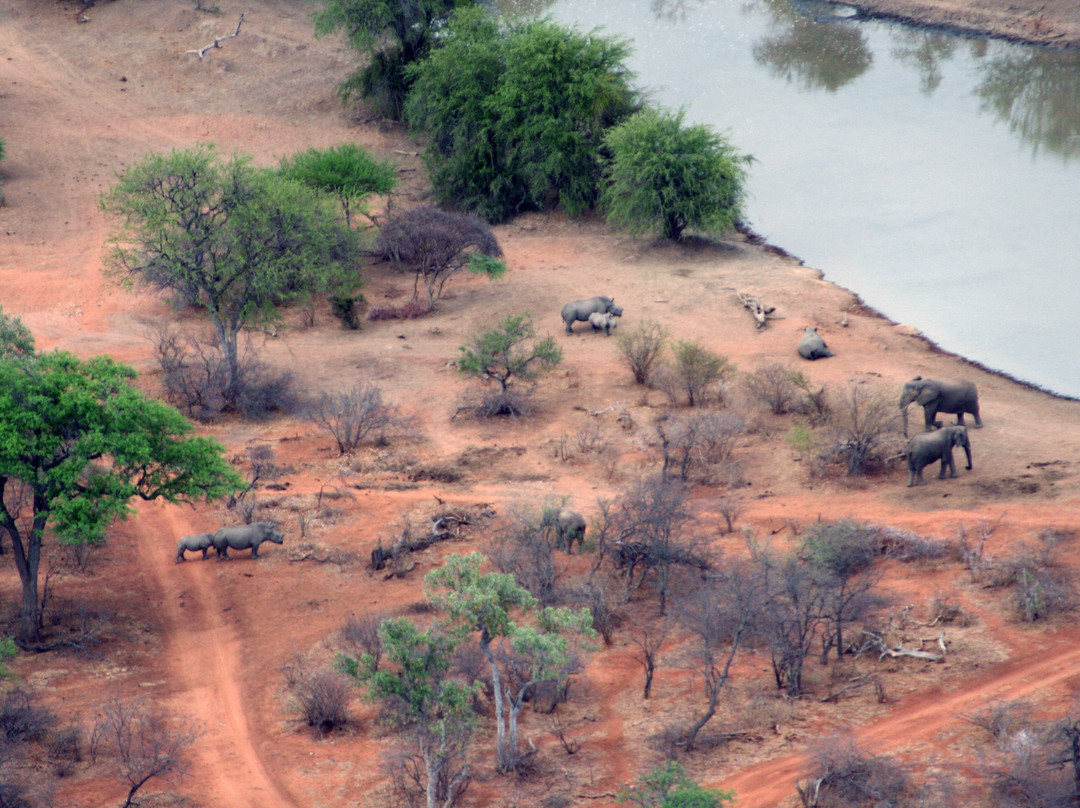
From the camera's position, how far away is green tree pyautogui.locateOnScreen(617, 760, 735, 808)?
39.3 feet

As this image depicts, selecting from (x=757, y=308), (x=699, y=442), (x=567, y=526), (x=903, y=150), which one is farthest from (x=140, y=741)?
(x=903, y=150)

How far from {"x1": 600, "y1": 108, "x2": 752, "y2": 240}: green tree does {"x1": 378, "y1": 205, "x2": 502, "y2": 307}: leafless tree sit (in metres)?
4.71

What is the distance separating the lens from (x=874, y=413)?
21719 millimetres

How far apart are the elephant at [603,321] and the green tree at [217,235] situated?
21.1 ft

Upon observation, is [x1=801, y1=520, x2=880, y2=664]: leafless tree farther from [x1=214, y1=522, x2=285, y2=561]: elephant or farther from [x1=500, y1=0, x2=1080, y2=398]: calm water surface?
[x1=500, y1=0, x2=1080, y2=398]: calm water surface

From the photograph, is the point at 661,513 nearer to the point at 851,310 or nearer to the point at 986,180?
the point at 851,310

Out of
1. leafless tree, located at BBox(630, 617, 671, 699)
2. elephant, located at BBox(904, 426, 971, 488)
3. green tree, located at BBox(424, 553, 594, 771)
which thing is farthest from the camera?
elephant, located at BBox(904, 426, 971, 488)

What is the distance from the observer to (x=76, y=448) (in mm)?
16219

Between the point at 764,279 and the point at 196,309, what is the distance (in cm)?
1492

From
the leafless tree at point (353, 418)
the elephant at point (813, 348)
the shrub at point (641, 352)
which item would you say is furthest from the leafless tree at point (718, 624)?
the elephant at point (813, 348)

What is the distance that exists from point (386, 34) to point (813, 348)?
24.1 meters

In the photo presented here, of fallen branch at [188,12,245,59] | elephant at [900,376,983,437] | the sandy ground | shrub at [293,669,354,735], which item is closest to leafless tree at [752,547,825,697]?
the sandy ground

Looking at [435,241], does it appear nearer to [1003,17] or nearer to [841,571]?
[841,571]

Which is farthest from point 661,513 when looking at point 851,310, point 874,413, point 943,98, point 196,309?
point 943,98
